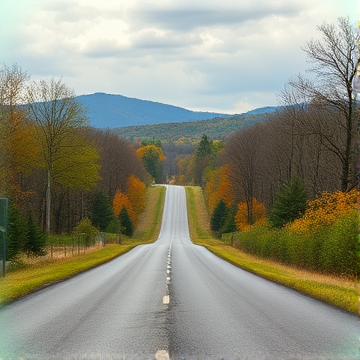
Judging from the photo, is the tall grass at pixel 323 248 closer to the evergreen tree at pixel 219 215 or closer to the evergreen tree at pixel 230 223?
the evergreen tree at pixel 230 223

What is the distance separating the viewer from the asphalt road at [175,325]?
7709 mm

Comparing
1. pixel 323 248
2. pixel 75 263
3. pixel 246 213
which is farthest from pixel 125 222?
pixel 323 248

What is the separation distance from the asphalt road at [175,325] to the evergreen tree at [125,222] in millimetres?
73832

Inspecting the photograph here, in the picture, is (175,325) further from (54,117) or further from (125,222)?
(125,222)

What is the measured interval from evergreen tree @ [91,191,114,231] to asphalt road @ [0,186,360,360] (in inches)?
2470

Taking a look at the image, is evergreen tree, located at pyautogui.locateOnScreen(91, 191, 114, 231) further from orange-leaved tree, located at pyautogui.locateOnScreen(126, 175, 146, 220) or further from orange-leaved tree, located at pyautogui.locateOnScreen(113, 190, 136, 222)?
orange-leaved tree, located at pyautogui.locateOnScreen(126, 175, 146, 220)

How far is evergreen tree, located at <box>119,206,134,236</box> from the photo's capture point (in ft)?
296

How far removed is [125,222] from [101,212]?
12.5 m

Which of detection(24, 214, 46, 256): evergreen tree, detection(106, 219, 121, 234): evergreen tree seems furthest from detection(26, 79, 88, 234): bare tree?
detection(106, 219, 121, 234): evergreen tree

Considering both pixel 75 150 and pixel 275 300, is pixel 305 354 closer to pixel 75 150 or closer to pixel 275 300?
pixel 275 300

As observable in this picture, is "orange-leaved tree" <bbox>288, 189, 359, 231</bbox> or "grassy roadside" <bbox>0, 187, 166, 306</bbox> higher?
"orange-leaved tree" <bbox>288, 189, 359, 231</bbox>

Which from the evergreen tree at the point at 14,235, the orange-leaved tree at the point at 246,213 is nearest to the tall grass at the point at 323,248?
the evergreen tree at the point at 14,235

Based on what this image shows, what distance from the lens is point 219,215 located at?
98.0 metres

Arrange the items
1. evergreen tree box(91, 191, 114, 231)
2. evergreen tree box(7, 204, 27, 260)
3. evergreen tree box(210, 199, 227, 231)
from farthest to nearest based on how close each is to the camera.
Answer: evergreen tree box(210, 199, 227, 231), evergreen tree box(91, 191, 114, 231), evergreen tree box(7, 204, 27, 260)
